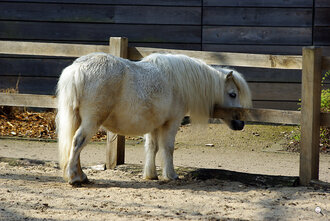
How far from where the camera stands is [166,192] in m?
4.61

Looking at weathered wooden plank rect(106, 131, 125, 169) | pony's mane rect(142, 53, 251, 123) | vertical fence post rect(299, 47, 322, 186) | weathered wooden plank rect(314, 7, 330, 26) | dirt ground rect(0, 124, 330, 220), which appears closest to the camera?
dirt ground rect(0, 124, 330, 220)

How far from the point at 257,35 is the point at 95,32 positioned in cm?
295

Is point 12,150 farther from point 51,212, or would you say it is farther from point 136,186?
point 51,212

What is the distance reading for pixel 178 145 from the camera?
7.86 metres

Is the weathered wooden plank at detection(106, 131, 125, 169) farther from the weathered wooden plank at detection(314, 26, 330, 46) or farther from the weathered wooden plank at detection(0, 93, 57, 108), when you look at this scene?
the weathered wooden plank at detection(314, 26, 330, 46)

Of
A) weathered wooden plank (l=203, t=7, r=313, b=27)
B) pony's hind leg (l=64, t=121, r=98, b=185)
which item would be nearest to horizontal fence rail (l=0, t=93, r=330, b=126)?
pony's hind leg (l=64, t=121, r=98, b=185)

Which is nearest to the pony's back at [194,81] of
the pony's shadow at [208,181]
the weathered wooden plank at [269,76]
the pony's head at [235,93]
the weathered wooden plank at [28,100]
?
the pony's head at [235,93]

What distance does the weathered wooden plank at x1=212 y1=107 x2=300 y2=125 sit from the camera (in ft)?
16.6

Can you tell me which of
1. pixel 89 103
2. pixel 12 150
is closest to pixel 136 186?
pixel 89 103

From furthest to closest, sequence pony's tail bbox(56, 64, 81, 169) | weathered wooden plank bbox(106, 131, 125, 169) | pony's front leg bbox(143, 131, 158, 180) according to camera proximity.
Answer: weathered wooden plank bbox(106, 131, 125, 169)
pony's front leg bbox(143, 131, 158, 180)
pony's tail bbox(56, 64, 81, 169)

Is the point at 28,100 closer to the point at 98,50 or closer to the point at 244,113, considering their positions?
the point at 98,50

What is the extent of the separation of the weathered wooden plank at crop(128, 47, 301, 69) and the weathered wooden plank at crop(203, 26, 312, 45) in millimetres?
3441

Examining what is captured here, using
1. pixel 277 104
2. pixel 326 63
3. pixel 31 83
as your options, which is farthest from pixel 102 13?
pixel 326 63

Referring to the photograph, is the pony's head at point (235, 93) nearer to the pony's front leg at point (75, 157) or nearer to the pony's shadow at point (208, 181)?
the pony's shadow at point (208, 181)
